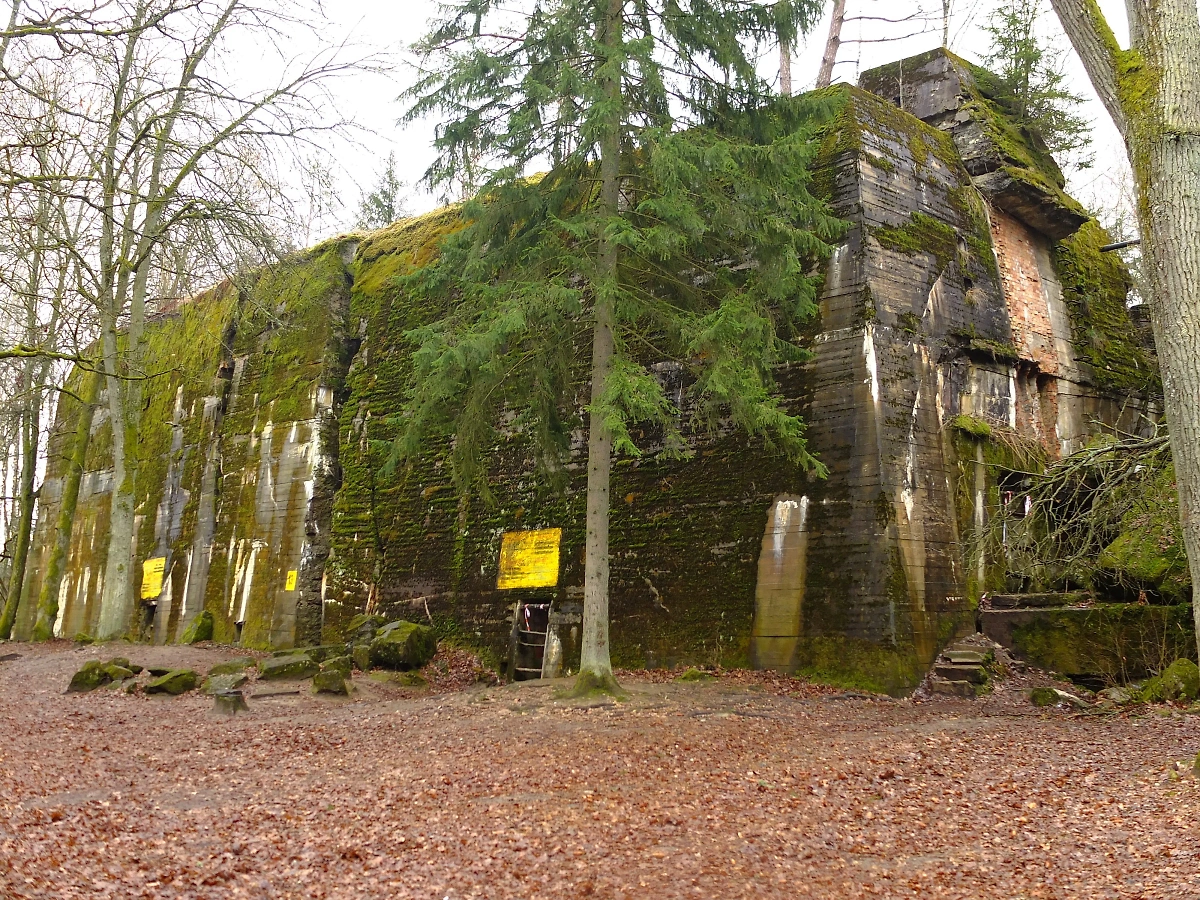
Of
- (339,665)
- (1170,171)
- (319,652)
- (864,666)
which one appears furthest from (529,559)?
(1170,171)

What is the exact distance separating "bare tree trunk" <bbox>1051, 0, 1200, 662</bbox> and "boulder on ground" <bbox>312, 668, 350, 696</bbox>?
9.26m

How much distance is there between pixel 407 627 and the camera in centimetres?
1451

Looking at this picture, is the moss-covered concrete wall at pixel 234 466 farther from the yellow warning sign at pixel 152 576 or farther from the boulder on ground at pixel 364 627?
the boulder on ground at pixel 364 627

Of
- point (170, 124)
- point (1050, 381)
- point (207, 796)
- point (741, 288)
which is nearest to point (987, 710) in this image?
point (741, 288)

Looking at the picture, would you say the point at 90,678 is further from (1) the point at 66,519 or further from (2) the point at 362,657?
(1) the point at 66,519

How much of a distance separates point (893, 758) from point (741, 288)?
5848 millimetres

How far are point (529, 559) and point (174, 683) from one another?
504 cm

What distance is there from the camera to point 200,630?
1864 centimetres

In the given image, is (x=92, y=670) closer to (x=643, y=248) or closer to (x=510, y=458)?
(x=510, y=458)

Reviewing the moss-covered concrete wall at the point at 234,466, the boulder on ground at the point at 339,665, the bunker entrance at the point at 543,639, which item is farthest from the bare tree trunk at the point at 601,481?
the moss-covered concrete wall at the point at 234,466

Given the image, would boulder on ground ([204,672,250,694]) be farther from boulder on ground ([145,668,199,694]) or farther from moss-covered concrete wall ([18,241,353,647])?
moss-covered concrete wall ([18,241,353,647])

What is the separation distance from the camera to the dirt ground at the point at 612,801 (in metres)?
5.04

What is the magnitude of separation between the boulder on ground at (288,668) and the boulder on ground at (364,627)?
1924 mm

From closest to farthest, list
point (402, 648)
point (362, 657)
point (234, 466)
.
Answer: point (402, 648) < point (362, 657) < point (234, 466)
